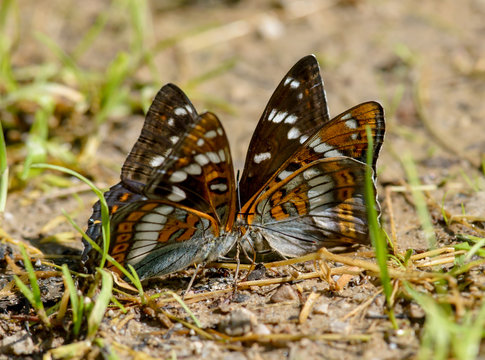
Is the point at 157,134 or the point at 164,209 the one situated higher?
the point at 157,134

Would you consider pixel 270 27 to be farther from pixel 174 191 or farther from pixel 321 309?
pixel 321 309

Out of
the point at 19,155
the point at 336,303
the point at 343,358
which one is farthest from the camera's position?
the point at 19,155

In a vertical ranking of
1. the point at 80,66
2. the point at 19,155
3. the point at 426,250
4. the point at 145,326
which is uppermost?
the point at 80,66

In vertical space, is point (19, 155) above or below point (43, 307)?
above

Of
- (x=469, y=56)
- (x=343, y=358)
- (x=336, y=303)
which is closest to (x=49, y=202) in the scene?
(x=336, y=303)

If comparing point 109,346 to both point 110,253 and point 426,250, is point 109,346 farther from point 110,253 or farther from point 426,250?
point 426,250

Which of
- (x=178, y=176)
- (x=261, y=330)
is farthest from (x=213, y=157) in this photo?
(x=261, y=330)
